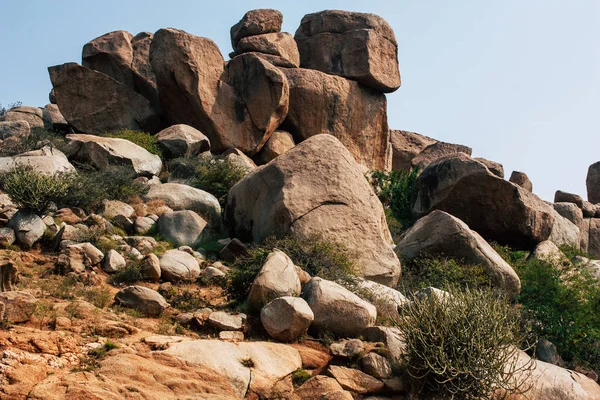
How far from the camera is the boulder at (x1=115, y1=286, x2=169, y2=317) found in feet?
29.2

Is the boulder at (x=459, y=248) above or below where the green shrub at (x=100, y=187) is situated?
below

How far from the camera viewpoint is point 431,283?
1240cm

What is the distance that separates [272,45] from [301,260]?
14878mm

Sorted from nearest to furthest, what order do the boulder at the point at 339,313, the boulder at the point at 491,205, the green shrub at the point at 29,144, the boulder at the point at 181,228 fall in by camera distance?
the boulder at the point at 339,313, the boulder at the point at 181,228, the boulder at the point at 491,205, the green shrub at the point at 29,144

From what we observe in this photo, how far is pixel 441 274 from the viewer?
40.9 ft

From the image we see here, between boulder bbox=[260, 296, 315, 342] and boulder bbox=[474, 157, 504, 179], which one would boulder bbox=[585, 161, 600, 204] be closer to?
boulder bbox=[474, 157, 504, 179]

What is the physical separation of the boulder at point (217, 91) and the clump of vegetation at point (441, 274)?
9.76m

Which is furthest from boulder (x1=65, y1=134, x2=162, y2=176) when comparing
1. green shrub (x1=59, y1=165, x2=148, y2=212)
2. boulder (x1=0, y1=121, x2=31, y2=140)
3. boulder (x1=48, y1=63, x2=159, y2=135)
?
boulder (x1=48, y1=63, x2=159, y2=135)

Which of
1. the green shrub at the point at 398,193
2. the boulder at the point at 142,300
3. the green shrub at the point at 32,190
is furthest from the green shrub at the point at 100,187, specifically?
the green shrub at the point at 398,193

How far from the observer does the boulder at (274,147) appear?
22.2m

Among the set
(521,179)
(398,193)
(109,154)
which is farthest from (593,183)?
(109,154)

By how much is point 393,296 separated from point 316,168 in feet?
11.1

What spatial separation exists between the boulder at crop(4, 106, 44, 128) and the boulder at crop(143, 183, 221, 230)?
39.0ft

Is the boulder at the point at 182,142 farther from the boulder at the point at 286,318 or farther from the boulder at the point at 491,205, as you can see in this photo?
the boulder at the point at 286,318
